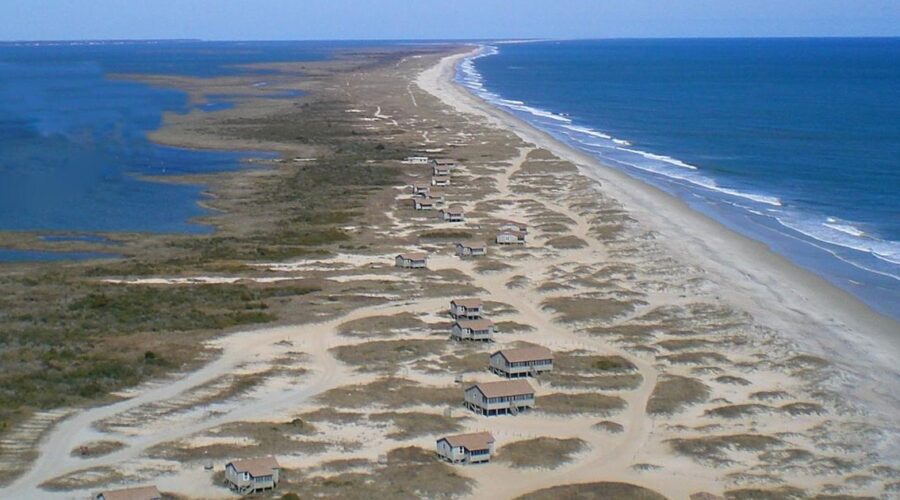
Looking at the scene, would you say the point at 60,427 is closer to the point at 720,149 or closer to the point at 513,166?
the point at 513,166

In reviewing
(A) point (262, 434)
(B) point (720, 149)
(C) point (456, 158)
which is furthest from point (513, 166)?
(A) point (262, 434)

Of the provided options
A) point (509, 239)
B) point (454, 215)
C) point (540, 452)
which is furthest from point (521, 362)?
point (454, 215)

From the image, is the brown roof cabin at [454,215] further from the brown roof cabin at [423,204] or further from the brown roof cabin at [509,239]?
the brown roof cabin at [509,239]

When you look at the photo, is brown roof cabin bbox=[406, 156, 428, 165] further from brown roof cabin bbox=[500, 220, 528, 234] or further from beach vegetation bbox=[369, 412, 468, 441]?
beach vegetation bbox=[369, 412, 468, 441]

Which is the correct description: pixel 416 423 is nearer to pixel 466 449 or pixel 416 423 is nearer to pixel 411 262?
pixel 466 449

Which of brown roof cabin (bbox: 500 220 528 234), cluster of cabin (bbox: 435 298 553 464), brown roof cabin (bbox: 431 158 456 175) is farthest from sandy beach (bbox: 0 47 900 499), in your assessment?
brown roof cabin (bbox: 431 158 456 175)

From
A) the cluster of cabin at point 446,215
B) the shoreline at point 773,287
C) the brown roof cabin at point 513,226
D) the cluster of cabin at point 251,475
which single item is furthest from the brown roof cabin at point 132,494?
the brown roof cabin at point 513,226
